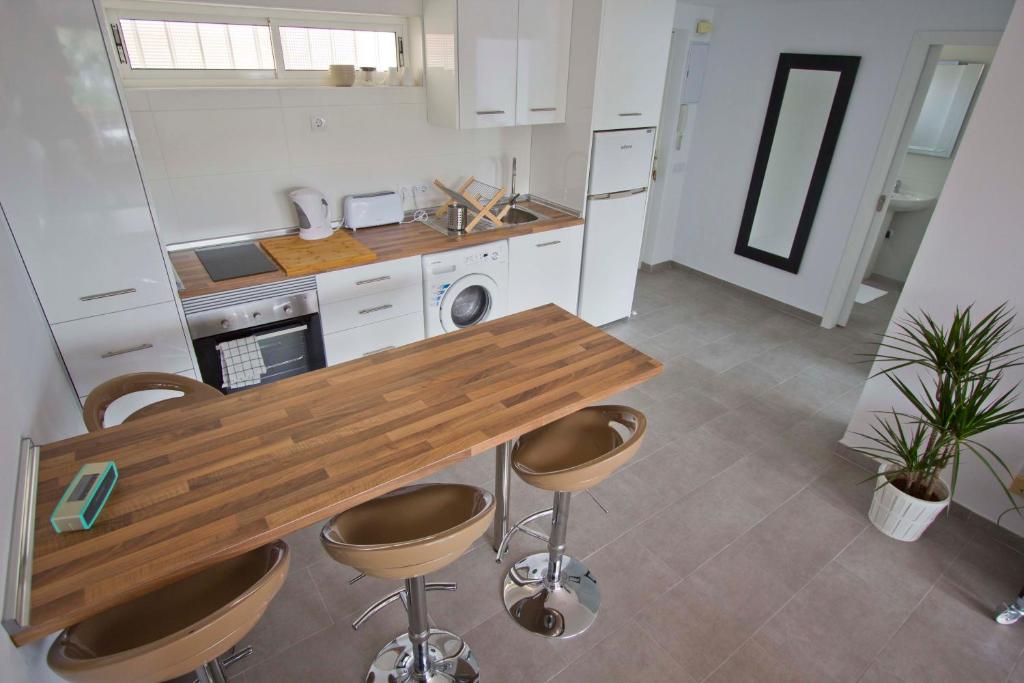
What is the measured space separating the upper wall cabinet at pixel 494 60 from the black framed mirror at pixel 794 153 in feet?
6.55

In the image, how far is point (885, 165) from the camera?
392 cm

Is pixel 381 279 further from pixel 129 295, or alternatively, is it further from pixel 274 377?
pixel 129 295

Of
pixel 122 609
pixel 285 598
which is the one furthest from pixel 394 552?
pixel 285 598

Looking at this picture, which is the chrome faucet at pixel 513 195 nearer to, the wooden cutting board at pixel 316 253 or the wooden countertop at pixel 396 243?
the wooden countertop at pixel 396 243

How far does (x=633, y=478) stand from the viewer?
115 inches

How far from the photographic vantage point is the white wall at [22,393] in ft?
4.19

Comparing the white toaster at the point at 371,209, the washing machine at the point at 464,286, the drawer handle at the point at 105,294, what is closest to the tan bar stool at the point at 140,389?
the drawer handle at the point at 105,294

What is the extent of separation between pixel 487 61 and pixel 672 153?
2.48 metres

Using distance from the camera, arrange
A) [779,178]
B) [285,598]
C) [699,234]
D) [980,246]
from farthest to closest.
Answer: [699,234], [779,178], [980,246], [285,598]

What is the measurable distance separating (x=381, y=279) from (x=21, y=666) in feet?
7.10

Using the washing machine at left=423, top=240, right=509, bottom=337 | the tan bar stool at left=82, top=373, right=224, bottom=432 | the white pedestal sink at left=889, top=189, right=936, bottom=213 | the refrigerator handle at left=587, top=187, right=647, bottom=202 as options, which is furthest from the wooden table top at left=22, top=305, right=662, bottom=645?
the white pedestal sink at left=889, top=189, right=936, bottom=213

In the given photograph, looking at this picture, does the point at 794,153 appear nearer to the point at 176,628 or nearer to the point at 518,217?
the point at 518,217

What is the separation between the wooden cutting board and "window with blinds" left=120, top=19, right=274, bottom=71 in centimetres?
93

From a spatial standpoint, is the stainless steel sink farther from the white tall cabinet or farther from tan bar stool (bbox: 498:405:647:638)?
the white tall cabinet
